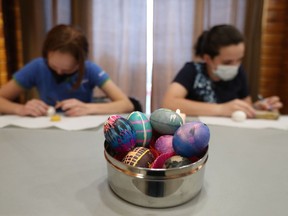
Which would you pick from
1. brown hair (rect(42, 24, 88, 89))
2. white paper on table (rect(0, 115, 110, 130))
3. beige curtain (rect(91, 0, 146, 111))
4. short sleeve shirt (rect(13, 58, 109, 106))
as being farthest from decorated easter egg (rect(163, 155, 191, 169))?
beige curtain (rect(91, 0, 146, 111))

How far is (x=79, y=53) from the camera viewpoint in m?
1.39

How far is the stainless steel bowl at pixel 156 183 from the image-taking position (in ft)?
1.80

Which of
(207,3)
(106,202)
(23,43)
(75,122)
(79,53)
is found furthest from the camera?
(23,43)

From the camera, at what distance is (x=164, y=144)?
0.64 metres

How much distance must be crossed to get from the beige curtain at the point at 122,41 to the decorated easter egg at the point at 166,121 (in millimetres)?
1674

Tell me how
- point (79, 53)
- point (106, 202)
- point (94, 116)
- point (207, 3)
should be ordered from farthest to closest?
point (207, 3), point (79, 53), point (94, 116), point (106, 202)

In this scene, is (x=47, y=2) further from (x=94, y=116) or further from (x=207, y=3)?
(x=94, y=116)

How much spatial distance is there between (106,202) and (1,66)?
1.94 meters

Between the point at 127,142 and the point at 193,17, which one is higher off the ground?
the point at 193,17

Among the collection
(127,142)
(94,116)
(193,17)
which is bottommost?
(94,116)

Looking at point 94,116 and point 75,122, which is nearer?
point 75,122

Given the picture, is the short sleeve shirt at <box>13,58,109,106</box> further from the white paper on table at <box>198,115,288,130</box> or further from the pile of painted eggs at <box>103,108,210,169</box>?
the pile of painted eggs at <box>103,108,210,169</box>

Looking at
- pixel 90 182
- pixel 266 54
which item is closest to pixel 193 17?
pixel 266 54

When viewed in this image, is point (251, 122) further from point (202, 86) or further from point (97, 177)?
point (97, 177)
